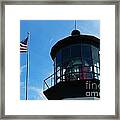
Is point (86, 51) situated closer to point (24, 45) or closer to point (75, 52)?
point (75, 52)

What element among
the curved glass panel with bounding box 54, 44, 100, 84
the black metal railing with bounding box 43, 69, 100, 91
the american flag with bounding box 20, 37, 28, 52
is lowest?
the black metal railing with bounding box 43, 69, 100, 91

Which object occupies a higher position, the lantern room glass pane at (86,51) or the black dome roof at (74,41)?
the black dome roof at (74,41)

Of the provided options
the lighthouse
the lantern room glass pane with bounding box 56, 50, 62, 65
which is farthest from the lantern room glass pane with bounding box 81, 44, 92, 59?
the lantern room glass pane with bounding box 56, 50, 62, 65

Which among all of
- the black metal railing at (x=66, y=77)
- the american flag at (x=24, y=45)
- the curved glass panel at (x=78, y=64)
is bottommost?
the black metal railing at (x=66, y=77)

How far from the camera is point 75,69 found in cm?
131

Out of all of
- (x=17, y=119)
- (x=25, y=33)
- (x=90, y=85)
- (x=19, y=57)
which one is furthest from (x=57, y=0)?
(x=17, y=119)

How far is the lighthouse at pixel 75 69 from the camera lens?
4.26 ft

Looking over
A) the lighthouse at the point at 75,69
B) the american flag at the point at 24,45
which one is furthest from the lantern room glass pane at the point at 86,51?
the american flag at the point at 24,45

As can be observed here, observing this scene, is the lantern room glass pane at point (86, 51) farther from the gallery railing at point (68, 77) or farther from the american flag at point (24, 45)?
the american flag at point (24, 45)

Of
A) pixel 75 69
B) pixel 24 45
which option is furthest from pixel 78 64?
pixel 24 45

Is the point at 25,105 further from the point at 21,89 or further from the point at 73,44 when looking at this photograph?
the point at 73,44

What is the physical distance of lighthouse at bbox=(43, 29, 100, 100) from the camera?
1298 millimetres

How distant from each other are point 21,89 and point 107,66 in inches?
16.9

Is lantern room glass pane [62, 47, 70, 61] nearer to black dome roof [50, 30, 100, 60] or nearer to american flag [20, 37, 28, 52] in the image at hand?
black dome roof [50, 30, 100, 60]
